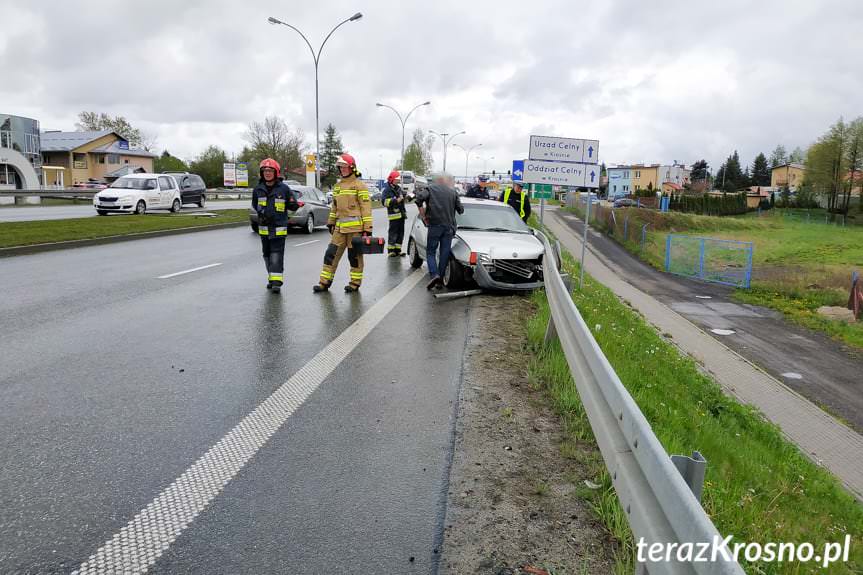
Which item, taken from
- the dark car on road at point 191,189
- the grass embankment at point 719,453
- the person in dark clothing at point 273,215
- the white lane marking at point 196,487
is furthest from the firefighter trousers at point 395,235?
the dark car on road at point 191,189

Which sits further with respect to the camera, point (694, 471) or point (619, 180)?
point (619, 180)

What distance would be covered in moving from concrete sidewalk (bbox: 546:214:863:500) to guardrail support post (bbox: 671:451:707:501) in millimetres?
5609

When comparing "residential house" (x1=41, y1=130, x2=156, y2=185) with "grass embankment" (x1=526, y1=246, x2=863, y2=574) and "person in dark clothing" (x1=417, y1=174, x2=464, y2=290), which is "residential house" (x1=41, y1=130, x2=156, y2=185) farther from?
"grass embankment" (x1=526, y1=246, x2=863, y2=574)

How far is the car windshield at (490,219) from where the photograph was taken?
36.7ft

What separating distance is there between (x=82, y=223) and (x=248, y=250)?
7220 mm

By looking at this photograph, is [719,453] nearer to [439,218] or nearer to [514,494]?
[514,494]

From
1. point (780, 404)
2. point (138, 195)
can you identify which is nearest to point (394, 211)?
point (780, 404)

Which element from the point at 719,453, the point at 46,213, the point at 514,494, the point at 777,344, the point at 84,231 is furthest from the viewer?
the point at 46,213

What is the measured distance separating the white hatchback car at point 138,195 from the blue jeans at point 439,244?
19.8 m

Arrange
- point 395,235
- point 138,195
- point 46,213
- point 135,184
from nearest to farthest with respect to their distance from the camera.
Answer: point 395,235 → point 138,195 → point 46,213 → point 135,184

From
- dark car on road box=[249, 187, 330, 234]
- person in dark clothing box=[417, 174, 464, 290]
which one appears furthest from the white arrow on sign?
dark car on road box=[249, 187, 330, 234]

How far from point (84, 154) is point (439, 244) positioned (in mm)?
81113

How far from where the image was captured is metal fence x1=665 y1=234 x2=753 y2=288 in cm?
2156

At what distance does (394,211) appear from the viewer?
14.2 m
